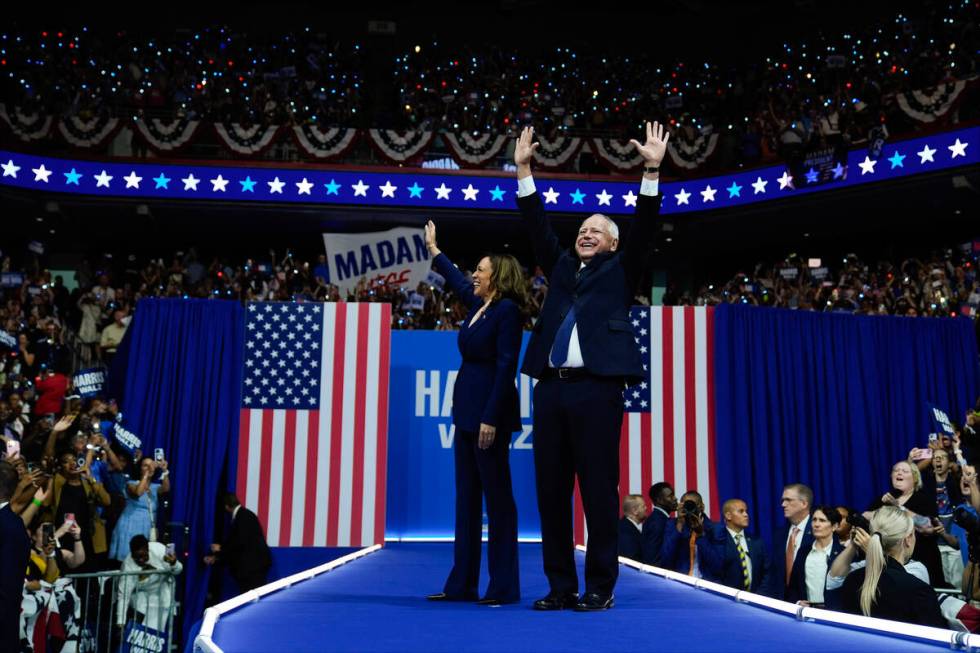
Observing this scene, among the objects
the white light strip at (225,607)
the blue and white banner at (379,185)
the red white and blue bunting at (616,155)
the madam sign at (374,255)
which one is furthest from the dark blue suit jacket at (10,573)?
the red white and blue bunting at (616,155)

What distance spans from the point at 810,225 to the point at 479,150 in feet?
17.6

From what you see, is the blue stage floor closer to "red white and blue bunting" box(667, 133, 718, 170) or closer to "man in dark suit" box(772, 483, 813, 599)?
"man in dark suit" box(772, 483, 813, 599)

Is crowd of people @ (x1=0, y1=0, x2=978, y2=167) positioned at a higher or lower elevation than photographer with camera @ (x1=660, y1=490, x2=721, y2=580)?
higher

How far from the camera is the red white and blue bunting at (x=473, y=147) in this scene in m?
14.6

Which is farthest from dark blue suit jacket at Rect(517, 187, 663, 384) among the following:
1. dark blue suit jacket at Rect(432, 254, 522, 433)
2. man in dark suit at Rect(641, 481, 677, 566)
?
man in dark suit at Rect(641, 481, 677, 566)

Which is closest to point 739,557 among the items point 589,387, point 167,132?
point 589,387

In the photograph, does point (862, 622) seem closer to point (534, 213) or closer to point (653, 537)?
point (534, 213)

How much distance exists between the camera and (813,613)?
2.89 meters

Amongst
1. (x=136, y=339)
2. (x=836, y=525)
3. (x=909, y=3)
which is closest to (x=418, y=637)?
(x=836, y=525)

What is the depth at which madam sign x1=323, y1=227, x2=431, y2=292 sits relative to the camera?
14305mm

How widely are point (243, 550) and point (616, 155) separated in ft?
30.0

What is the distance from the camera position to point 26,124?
45.9ft

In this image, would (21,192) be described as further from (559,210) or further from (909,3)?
(909,3)

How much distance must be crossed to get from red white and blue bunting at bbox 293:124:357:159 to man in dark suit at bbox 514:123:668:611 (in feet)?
38.9
